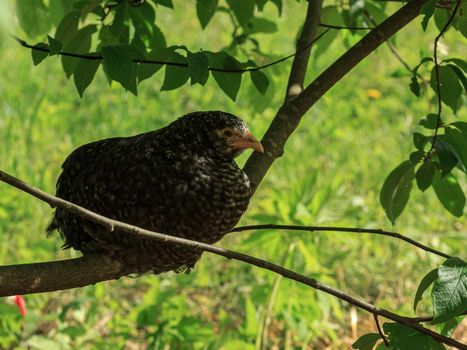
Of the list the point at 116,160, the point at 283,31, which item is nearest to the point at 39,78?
the point at 283,31

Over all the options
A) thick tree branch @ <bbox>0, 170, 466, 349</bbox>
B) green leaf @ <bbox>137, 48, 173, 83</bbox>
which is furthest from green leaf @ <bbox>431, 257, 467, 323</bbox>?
green leaf @ <bbox>137, 48, 173, 83</bbox>

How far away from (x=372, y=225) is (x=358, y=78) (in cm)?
211

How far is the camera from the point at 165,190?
147 cm

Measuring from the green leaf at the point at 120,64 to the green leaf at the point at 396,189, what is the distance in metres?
0.61

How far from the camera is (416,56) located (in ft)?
16.9

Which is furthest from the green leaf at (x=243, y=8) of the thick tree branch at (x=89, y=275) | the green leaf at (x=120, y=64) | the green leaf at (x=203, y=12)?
the thick tree branch at (x=89, y=275)

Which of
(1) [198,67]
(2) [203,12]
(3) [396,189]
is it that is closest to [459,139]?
(3) [396,189]

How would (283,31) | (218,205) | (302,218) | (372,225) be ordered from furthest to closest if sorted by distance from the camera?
(283,31) < (372,225) < (302,218) < (218,205)

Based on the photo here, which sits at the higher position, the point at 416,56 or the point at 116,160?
the point at 416,56

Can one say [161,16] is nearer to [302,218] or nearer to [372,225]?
[372,225]

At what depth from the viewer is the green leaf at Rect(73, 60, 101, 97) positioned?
1.50m

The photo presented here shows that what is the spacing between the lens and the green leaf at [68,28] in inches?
67.0

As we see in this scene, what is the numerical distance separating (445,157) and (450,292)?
0.42m

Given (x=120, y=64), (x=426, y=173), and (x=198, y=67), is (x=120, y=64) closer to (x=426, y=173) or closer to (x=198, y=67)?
(x=198, y=67)
